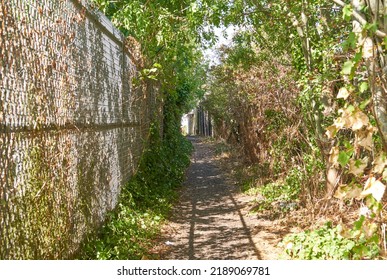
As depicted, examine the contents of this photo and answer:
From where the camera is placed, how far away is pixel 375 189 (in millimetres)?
2574

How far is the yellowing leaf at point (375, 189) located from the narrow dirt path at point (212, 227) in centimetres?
280

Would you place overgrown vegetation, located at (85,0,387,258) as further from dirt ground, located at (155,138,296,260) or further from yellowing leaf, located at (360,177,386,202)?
yellowing leaf, located at (360,177,386,202)

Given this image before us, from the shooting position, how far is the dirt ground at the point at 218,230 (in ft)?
17.6

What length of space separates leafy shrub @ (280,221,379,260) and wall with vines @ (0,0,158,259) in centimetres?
223

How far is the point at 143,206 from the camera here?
→ 6.95m

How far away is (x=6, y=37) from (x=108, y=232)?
2.97 metres

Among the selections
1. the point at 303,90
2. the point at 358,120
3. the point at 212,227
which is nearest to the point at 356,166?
the point at 358,120

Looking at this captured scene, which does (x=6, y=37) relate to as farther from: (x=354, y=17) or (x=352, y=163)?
(x=354, y=17)

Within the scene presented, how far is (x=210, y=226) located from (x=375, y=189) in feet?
14.1

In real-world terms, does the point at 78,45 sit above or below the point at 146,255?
above

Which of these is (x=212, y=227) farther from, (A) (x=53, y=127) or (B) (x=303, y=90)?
(A) (x=53, y=127)

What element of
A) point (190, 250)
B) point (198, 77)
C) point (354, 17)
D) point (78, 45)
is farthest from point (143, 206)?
point (198, 77)

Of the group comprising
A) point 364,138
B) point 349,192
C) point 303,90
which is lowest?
point 349,192

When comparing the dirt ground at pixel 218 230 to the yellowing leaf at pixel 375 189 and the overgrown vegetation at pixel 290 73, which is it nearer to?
the overgrown vegetation at pixel 290 73
